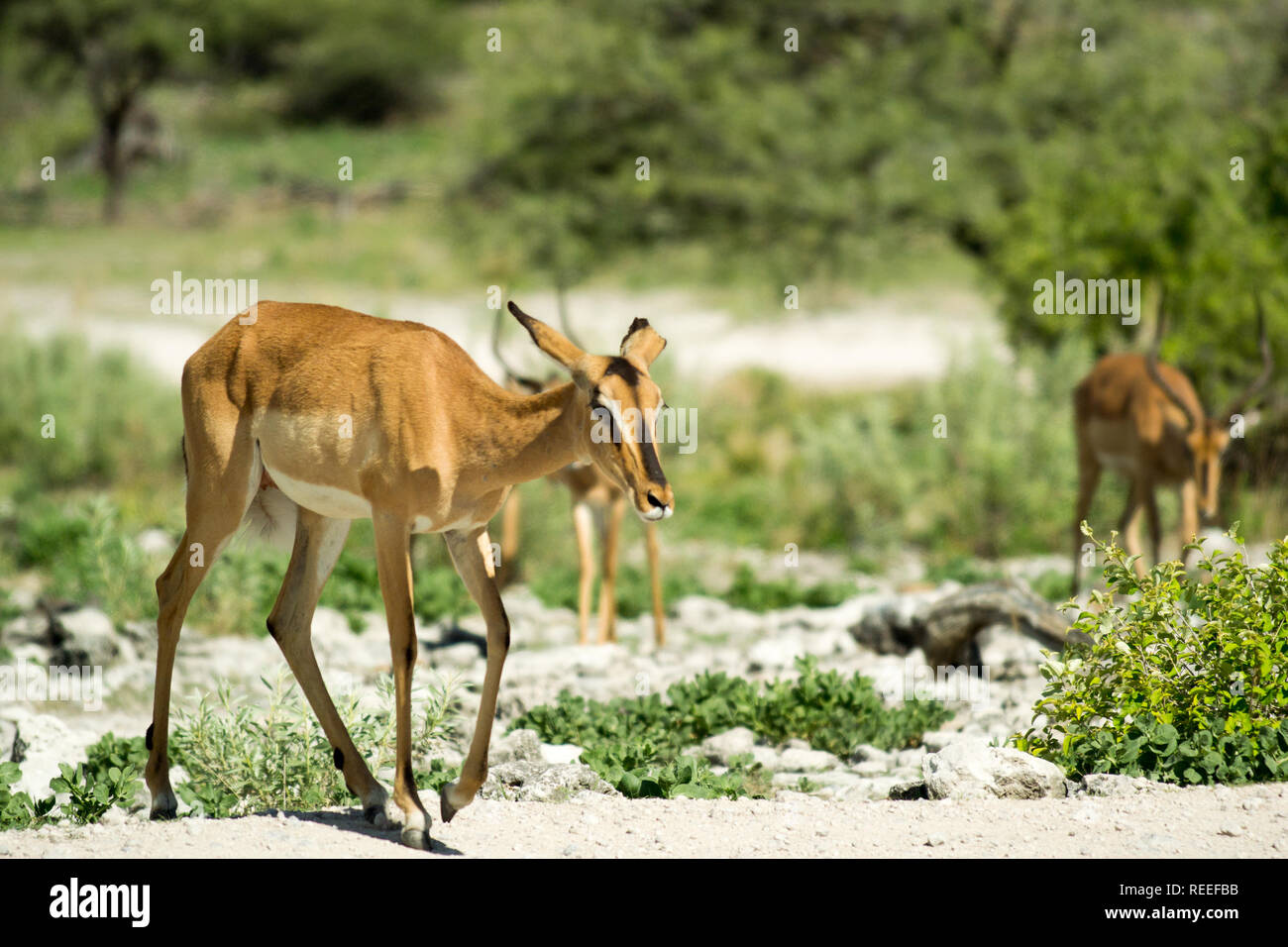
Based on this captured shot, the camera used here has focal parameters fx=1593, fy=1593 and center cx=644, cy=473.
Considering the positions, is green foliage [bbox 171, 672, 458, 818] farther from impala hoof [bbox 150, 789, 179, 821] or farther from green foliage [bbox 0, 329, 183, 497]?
green foliage [bbox 0, 329, 183, 497]

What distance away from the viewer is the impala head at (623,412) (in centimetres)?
502

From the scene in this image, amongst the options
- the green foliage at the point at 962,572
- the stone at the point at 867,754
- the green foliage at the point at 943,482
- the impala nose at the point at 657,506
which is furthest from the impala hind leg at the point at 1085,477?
the impala nose at the point at 657,506

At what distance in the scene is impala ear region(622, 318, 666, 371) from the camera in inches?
213

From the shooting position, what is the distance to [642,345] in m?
5.45

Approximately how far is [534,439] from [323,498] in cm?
84

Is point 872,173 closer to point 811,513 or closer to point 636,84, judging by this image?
point 636,84

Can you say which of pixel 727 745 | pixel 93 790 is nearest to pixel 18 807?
pixel 93 790

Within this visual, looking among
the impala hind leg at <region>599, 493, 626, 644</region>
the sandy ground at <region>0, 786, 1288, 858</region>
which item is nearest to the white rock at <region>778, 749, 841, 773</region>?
the sandy ground at <region>0, 786, 1288, 858</region>

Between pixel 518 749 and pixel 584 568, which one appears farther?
pixel 584 568

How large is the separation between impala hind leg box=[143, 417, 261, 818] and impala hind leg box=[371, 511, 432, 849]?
0.73 m

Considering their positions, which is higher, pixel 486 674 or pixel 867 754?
pixel 486 674

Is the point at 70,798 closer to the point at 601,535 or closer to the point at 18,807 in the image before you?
the point at 18,807

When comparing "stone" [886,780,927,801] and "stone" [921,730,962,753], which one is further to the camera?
"stone" [921,730,962,753]

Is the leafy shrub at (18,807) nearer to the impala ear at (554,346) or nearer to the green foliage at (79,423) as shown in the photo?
the impala ear at (554,346)
